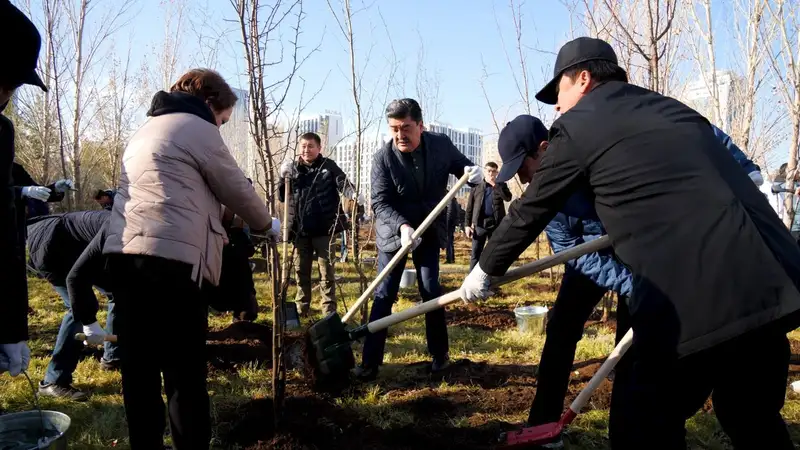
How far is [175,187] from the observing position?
194 cm

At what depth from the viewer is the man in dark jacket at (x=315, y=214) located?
200 inches

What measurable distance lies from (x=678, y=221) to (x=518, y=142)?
95cm

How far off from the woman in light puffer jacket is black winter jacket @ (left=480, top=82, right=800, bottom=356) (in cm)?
130

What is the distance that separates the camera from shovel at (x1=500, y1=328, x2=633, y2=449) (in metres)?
2.33

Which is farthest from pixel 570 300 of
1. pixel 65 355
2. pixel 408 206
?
Result: pixel 65 355

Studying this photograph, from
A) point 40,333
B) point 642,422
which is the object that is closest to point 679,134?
point 642,422

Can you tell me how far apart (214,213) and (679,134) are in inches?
64.7

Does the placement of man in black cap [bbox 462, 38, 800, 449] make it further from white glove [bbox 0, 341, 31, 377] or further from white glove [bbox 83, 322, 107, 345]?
white glove [bbox 83, 322, 107, 345]

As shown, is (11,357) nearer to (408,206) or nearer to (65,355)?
(65,355)

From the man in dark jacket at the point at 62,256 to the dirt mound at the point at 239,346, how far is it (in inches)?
34.5

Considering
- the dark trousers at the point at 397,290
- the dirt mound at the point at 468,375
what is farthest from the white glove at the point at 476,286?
the dirt mound at the point at 468,375

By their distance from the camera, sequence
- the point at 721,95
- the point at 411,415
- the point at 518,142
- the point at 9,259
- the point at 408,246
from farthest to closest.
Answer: the point at 721,95 < the point at 408,246 < the point at 411,415 < the point at 518,142 < the point at 9,259

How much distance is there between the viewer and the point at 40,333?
15.4 ft

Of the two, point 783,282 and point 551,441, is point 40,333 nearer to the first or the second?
point 551,441
